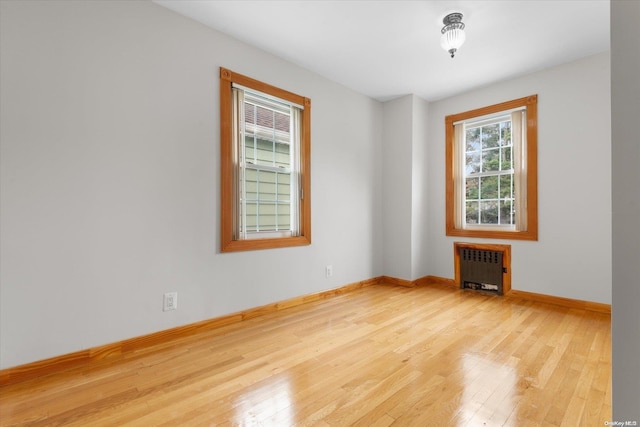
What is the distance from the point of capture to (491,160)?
395cm

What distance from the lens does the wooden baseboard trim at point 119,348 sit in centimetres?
181

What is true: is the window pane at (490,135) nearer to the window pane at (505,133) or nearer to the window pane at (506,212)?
the window pane at (505,133)

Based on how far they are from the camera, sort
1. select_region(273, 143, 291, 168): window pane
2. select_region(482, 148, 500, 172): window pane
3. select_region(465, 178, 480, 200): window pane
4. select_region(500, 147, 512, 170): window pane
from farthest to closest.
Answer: select_region(465, 178, 480, 200): window pane, select_region(482, 148, 500, 172): window pane, select_region(500, 147, 512, 170): window pane, select_region(273, 143, 291, 168): window pane

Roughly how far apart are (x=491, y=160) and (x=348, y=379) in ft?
11.4

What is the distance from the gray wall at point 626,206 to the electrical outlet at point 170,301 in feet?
8.42

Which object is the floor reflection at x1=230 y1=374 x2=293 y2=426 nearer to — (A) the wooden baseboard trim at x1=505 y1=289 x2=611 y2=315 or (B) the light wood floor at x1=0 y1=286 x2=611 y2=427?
Answer: (B) the light wood floor at x1=0 y1=286 x2=611 y2=427

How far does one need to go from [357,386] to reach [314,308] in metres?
1.53

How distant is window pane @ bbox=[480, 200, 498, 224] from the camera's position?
3.92 metres

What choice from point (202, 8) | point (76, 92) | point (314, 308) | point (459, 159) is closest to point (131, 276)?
point (76, 92)

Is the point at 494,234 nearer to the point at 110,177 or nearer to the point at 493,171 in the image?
the point at 493,171

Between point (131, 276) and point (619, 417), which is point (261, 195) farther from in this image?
point (619, 417)

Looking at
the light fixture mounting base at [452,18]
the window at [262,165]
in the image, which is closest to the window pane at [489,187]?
the light fixture mounting base at [452,18]

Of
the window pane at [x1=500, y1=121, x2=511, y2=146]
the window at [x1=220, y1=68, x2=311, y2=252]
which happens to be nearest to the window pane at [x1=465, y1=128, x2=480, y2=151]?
the window pane at [x1=500, y1=121, x2=511, y2=146]

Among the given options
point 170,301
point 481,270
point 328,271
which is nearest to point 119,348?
point 170,301
